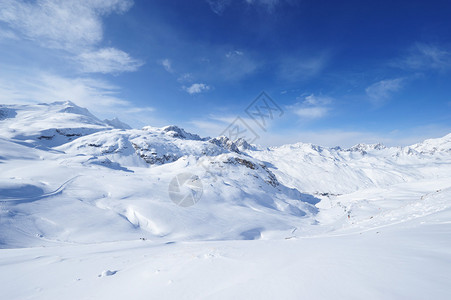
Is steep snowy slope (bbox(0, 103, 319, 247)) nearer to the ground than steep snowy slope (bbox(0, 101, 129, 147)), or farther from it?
nearer to the ground

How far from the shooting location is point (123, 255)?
639 centimetres

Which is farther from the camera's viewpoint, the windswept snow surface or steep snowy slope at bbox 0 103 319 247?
steep snowy slope at bbox 0 103 319 247

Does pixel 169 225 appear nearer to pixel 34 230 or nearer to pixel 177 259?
pixel 34 230

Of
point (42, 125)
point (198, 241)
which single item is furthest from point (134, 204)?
point (42, 125)

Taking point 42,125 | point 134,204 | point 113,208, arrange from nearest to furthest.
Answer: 1. point 113,208
2. point 134,204
3. point 42,125

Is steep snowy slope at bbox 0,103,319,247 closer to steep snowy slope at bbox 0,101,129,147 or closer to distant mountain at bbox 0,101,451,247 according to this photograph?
distant mountain at bbox 0,101,451,247

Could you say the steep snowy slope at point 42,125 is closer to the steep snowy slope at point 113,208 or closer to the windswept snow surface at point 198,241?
the steep snowy slope at point 113,208

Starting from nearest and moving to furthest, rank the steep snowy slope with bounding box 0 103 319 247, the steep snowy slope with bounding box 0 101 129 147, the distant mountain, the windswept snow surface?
the windswept snow surface
the steep snowy slope with bounding box 0 103 319 247
the distant mountain
the steep snowy slope with bounding box 0 101 129 147

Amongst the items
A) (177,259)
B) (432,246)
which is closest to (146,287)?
(177,259)

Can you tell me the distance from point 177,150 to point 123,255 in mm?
87641

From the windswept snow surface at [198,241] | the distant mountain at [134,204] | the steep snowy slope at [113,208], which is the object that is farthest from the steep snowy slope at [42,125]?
the windswept snow surface at [198,241]

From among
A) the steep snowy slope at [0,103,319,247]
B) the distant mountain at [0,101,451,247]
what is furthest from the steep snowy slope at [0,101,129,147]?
the steep snowy slope at [0,103,319,247]

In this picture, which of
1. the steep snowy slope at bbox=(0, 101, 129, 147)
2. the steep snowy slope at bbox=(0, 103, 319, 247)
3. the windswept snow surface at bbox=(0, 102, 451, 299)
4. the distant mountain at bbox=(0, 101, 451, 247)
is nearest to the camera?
the windswept snow surface at bbox=(0, 102, 451, 299)

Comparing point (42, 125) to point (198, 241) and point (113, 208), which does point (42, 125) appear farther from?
point (198, 241)
